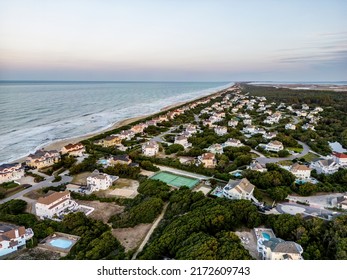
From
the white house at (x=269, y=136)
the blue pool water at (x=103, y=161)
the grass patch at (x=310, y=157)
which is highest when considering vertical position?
the blue pool water at (x=103, y=161)

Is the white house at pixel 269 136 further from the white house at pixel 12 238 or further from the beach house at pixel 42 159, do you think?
the white house at pixel 12 238

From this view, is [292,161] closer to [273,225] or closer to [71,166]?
[273,225]

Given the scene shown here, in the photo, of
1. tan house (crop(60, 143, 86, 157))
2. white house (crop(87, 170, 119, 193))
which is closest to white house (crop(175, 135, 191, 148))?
tan house (crop(60, 143, 86, 157))

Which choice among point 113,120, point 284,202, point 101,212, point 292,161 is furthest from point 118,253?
point 113,120

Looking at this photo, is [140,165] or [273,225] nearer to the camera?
[273,225]

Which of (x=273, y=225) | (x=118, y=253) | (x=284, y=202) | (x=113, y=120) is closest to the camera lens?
(x=118, y=253)

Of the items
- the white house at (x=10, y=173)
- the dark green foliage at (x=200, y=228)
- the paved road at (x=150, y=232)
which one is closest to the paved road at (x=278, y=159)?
the dark green foliage at (x=200, y=228)

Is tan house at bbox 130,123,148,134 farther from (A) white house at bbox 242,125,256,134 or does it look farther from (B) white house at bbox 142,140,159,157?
(A) white house at bbox 242,125,256,134
